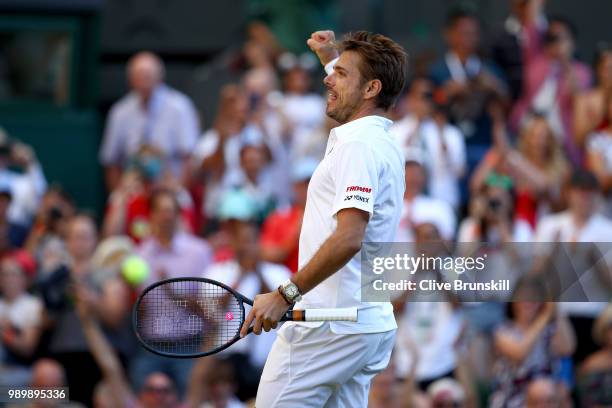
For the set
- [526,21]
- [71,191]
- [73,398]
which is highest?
[526,21]

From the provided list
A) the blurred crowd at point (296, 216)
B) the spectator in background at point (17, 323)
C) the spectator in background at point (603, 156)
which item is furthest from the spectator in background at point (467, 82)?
the spectator in background at point (17, 323)

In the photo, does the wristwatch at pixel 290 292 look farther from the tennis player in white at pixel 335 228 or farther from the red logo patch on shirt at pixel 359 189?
the red logo patch on shirt at pixel 359 189

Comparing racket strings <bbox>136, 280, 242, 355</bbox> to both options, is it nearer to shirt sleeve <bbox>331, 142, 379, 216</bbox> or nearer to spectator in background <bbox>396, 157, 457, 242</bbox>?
shirt sleeve <bbox>331, 142, 379, 216</bbox>

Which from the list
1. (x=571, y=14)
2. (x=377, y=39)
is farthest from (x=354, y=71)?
(x=571, y=14)

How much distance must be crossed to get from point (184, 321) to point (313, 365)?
Result: 0.78m

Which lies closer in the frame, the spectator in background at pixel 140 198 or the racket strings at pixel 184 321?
the racket strings at pixel 184 321

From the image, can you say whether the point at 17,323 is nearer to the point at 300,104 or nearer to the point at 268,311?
the point at 300,104

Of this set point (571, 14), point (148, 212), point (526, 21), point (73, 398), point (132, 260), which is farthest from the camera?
point (571, 14)

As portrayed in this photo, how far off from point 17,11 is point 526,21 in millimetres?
4580

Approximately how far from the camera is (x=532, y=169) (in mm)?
10750

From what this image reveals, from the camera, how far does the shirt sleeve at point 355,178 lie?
5.49m

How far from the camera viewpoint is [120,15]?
15133mm

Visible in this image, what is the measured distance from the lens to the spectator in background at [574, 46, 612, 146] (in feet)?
36.5

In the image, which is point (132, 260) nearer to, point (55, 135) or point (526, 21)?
point (55, 135)
